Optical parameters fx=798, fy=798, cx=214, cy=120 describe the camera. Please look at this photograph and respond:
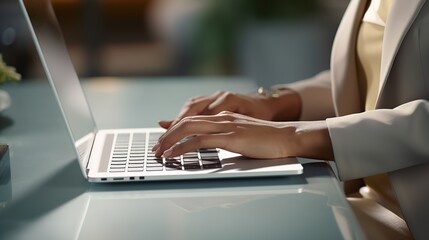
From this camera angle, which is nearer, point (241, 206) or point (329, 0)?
point (241, 206)

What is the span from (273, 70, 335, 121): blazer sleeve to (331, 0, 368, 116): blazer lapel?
3.2 inches

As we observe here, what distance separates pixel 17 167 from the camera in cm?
132

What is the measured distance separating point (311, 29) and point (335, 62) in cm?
329

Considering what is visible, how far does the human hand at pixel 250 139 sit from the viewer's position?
1.25 metres

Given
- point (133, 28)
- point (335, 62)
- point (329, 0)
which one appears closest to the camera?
point (335, 62)

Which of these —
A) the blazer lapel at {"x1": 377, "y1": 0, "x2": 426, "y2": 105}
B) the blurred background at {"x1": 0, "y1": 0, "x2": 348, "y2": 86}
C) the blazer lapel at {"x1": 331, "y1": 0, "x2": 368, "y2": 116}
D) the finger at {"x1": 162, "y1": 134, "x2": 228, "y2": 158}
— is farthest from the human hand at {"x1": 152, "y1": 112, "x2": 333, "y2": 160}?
the blurred background at {"x1": 0, "y1": 0, "x2": 348, "y2": 86}

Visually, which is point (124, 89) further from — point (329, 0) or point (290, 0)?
point (329, 0)

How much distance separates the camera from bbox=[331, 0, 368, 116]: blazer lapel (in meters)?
1.52

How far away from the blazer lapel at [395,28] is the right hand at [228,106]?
0.28 meters

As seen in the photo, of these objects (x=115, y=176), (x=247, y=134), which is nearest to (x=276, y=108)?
(x=247, y=134)

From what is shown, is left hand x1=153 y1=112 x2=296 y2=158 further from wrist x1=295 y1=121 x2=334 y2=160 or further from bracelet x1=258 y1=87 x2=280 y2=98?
bracelet x1=258 y1=87 x2=280 y2=98

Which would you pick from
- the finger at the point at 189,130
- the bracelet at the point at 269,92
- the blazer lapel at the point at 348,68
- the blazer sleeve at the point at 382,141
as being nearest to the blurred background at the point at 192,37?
the bracelet at the point at 269,92

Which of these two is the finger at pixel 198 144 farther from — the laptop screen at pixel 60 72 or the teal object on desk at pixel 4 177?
the teal object on desk at pixel 4 177

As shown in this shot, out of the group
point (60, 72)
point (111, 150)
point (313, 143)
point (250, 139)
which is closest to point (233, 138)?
point (250, 139)
